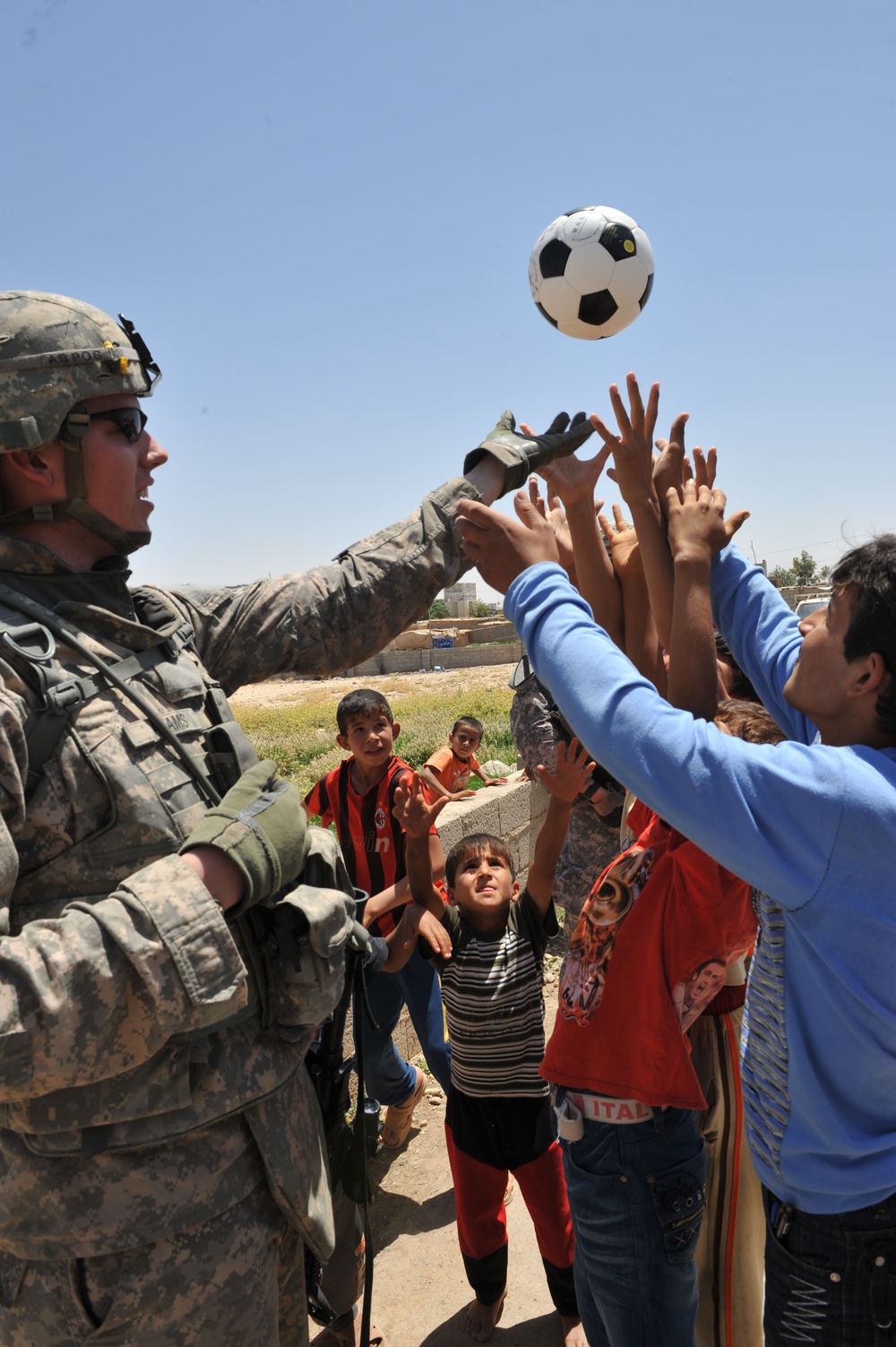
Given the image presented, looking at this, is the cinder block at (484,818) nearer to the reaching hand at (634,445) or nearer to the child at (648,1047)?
the child at (648,1047)

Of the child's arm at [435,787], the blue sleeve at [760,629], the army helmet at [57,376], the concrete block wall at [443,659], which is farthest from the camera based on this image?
the concrete block wall at [443,659]

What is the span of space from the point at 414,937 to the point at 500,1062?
52 cm

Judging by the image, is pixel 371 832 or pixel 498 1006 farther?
pixel 371 832

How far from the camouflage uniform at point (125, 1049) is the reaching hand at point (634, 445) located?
3.60 feet

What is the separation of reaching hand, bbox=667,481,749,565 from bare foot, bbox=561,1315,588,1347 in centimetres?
250

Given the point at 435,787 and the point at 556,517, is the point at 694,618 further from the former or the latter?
the point at 435,787

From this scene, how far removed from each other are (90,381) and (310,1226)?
1.75 meters

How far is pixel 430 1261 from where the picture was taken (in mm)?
3510

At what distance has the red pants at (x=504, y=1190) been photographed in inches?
118

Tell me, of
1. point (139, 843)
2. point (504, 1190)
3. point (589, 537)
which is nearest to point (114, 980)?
point (139, 843)

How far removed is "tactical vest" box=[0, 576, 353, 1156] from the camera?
1.59 metres

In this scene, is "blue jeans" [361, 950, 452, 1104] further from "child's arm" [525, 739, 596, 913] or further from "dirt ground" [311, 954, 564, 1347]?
"child's arm" [525, 739, 596, 913]

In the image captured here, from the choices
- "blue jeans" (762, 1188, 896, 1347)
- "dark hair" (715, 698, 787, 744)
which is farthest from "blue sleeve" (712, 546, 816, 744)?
"blue jeans" (762, 1188, 896, 1347)

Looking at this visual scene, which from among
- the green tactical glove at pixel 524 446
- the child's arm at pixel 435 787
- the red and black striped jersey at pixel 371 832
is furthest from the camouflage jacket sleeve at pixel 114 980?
the child's arm at pixel 435 787
